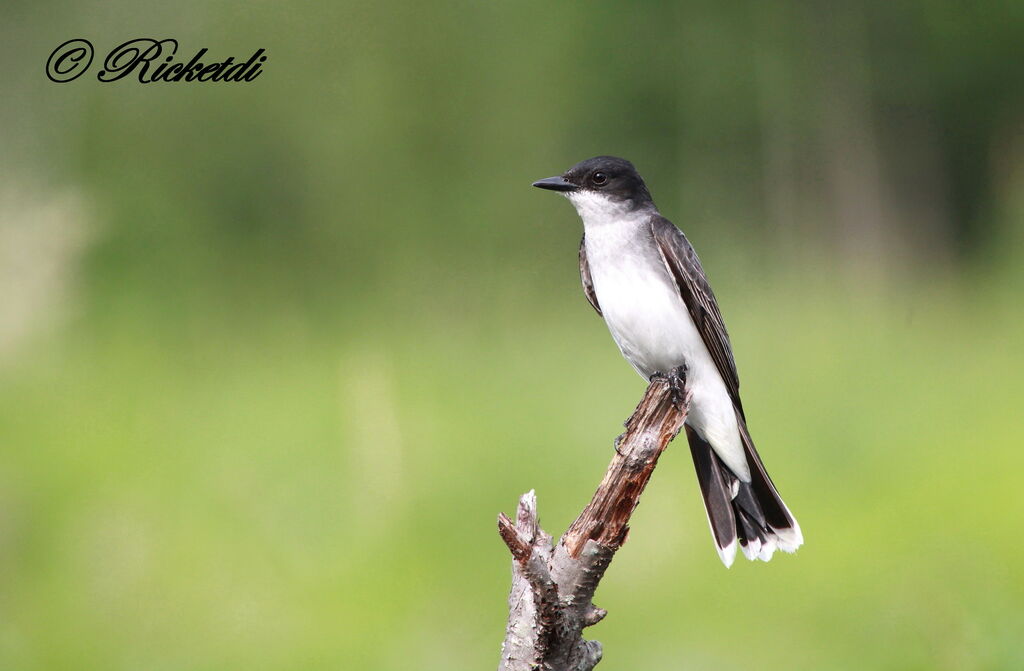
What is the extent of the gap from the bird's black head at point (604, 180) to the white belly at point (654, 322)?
10 cm

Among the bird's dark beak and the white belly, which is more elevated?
the bird's dark beak

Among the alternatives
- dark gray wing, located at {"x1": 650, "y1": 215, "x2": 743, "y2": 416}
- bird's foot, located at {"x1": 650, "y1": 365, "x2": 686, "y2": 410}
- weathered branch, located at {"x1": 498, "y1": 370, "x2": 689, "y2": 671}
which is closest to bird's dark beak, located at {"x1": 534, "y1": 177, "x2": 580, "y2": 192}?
dark gray wing, located at {"x1": 650, "y1": 215, "x2": 743, "y2": 416}

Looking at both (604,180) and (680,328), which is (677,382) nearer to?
(680,328)

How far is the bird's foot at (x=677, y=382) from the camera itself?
2986 mm

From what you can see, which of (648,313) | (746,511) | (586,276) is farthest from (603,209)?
(746,511)

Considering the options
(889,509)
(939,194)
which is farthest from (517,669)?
(939,194)

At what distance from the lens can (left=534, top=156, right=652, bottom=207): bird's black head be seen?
3.56 meters

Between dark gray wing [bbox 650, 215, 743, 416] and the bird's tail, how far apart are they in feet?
0.62

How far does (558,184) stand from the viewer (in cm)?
352

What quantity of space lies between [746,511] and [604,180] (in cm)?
99

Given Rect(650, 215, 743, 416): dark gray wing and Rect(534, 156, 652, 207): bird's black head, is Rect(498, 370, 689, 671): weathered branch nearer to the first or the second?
Rect(650, 215, 743, 416): dark gray wing

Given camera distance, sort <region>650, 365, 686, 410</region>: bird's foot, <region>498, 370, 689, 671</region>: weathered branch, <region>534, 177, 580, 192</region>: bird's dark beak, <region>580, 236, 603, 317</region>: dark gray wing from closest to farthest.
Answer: <region>498, 370, 689, 671</region>: weathered branch → <region>650, 365, 686, 410</region>: bird's foot → <region>534, 177, 580, 192</region>: bird's dark beak → <region>580, 236, 603, 317</region>: dark gray wing

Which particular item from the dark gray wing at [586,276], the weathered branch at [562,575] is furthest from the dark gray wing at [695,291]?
the weathered branch at [562,575]

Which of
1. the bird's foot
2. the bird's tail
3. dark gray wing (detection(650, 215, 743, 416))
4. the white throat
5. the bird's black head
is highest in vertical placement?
the bird's black head
